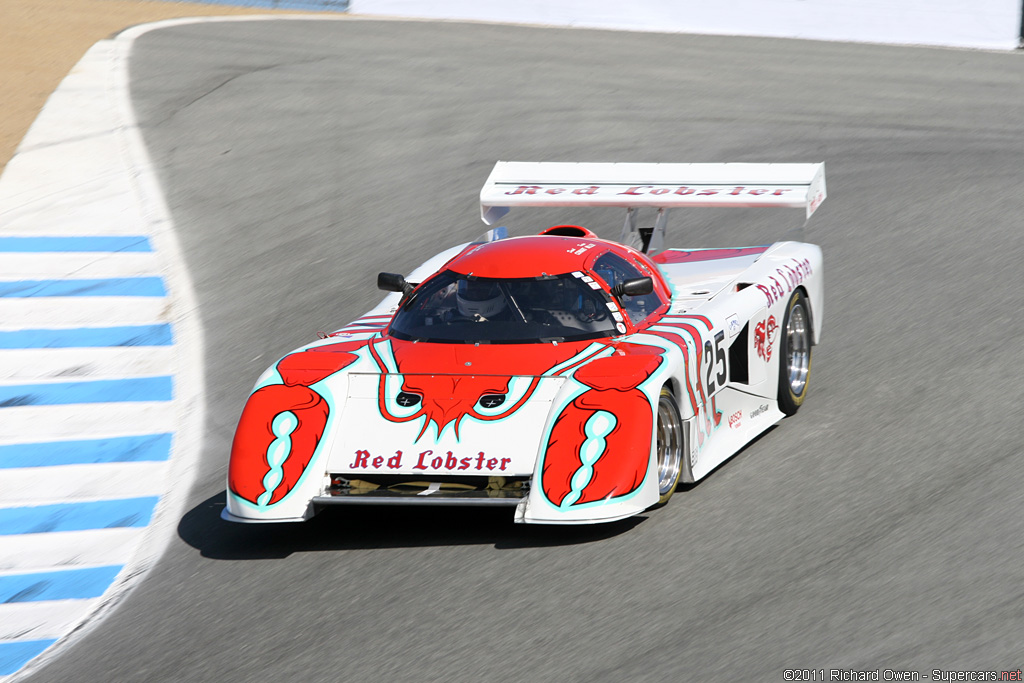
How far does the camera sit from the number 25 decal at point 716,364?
6.90m

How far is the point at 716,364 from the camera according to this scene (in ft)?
23.0

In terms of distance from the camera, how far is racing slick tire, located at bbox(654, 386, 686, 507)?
633 cm

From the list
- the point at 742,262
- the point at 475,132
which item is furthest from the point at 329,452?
the point at 475,132

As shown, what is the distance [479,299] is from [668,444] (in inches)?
55.4

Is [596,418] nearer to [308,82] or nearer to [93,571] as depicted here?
[93,571]

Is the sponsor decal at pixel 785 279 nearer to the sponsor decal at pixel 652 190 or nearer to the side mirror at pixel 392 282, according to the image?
the sponsor decal at pixel 652 190

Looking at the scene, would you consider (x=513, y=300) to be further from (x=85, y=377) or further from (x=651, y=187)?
(x=85, y=377)

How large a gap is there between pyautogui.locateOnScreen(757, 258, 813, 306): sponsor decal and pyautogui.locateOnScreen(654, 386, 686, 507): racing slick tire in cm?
168

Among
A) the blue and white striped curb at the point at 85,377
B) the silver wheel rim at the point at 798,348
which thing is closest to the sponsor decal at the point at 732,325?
the silver wheel rim at the point at 798,348

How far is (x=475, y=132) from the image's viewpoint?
14820 millimetres

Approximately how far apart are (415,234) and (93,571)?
20.3 feet

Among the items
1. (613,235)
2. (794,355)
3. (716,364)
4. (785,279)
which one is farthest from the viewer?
(613,235)

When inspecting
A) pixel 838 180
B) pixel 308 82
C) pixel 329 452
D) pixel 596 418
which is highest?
pixel 596 418

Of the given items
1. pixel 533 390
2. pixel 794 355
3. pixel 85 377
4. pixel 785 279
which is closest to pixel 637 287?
pixel 533 390
